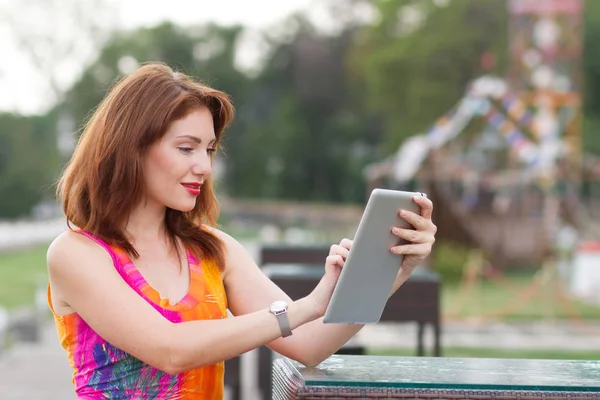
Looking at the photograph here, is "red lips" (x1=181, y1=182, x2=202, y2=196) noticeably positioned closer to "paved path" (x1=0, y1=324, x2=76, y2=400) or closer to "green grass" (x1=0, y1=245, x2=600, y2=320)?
"paved path" (x1=0, y1=324, x2=76, y2=400)

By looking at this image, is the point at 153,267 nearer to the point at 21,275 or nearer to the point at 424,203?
the point at 424,203

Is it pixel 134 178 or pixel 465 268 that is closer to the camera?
pixel 134 178

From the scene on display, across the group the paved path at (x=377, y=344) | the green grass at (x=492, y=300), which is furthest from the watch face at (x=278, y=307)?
the green grass at (x=492, y=300)

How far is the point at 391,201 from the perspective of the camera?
180 cm

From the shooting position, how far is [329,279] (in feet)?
6.50

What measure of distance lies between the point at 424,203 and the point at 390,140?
35324mm

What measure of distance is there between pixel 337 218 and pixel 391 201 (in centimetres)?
3776

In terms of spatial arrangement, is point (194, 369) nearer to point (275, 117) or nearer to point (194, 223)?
point (194, 223)

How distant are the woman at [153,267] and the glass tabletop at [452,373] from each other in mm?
117

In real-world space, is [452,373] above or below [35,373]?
below

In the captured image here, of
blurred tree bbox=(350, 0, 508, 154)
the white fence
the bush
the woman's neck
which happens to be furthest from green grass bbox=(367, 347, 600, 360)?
blurred tree bbox=(350, 0, 508, 154)

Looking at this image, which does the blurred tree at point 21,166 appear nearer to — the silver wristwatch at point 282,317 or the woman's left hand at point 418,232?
the silver wristwatch at point 282,317

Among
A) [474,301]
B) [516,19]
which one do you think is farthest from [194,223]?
[516,19]

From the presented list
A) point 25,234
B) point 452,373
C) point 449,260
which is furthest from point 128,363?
point 25,234
